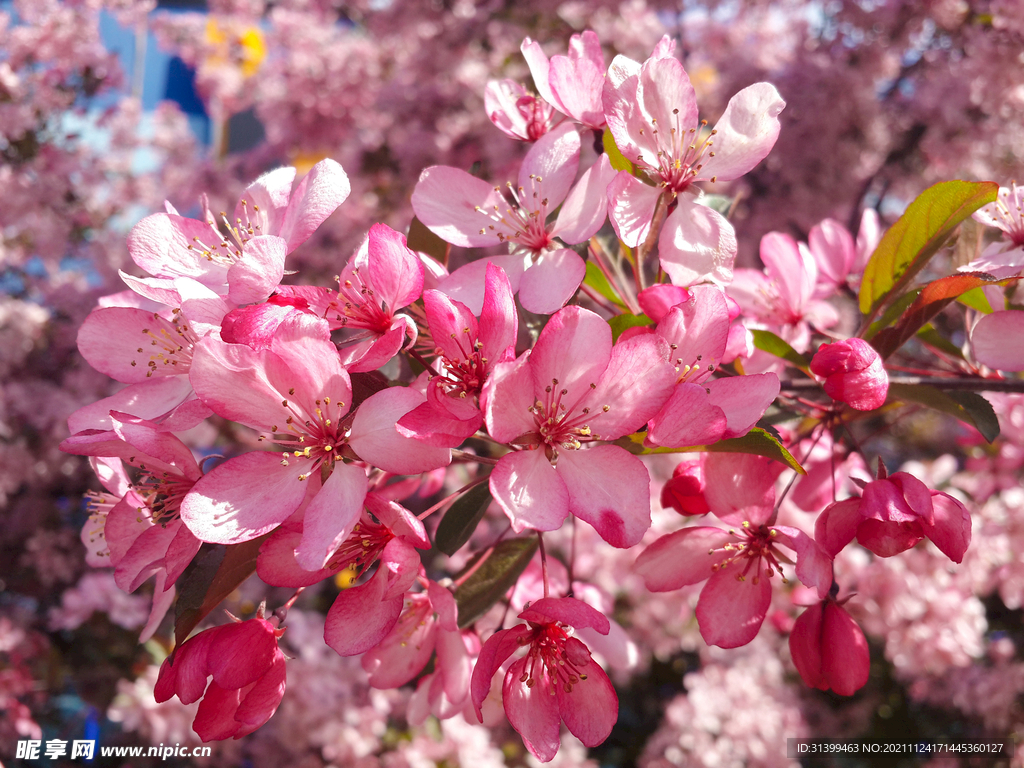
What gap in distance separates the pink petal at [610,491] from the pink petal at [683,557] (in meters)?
0.18

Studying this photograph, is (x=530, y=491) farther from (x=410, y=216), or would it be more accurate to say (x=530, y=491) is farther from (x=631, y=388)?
(x=410, y=216)

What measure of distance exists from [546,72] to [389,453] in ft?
1.58

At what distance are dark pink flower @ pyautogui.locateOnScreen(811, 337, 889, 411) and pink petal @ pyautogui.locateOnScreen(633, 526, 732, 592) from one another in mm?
187

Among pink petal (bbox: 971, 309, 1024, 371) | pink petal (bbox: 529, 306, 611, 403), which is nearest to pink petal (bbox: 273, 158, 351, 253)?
pink petal (bbox: 529, 306, 611, 403)

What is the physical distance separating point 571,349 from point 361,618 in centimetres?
30

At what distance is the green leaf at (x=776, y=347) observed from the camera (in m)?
0.75

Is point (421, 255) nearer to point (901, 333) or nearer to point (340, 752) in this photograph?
point (901, 333)

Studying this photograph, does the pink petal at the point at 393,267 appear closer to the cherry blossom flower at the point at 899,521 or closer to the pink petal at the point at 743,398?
the pink petal at the point at 743,398

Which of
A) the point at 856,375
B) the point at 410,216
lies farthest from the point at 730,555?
the point at 410,216

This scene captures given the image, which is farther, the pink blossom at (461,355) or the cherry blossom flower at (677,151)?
the cherry blossom flower at (677,151)

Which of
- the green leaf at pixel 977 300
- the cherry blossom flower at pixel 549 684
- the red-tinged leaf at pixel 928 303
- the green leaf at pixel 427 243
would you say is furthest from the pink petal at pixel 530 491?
the green leaf at pixel 977 300

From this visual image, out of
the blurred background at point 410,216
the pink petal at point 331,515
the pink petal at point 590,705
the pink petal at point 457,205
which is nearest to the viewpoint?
the pink petal at point 331,515

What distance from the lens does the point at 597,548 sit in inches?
92.6

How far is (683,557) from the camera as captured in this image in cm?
70
